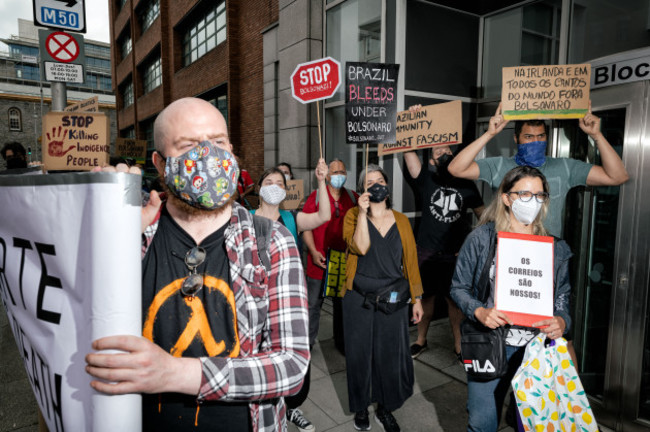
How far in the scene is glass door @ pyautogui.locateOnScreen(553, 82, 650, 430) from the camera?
3248 mm

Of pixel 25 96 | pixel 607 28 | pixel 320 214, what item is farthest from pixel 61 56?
pixel 25 96

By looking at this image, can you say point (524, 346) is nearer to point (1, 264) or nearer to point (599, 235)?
point (599, 235)

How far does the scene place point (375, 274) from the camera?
11.3 ft

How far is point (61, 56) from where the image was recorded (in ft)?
18.9

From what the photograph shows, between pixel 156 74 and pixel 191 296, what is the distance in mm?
22416

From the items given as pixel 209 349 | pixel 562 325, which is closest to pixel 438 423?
pixel 562 325

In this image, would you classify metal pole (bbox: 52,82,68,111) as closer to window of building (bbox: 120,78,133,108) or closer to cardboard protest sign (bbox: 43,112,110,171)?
cardboard protest sign (bbox: 43,112,110,171)

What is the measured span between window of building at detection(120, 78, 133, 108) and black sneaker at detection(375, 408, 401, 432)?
94.6 feet

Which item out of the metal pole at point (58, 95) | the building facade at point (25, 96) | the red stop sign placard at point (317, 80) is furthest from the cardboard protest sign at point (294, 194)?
the building facade at point (25, 96)

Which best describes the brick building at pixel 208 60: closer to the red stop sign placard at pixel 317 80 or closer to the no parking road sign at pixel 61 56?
the no parking road sign at pixel 61 56

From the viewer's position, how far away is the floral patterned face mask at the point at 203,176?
1.40 metres

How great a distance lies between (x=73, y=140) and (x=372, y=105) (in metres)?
3.55

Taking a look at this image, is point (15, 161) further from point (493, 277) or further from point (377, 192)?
point (493, 277)

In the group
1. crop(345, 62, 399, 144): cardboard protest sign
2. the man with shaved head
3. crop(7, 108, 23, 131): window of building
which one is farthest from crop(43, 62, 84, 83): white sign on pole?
crop(7, 108, 23, 131): window of building
